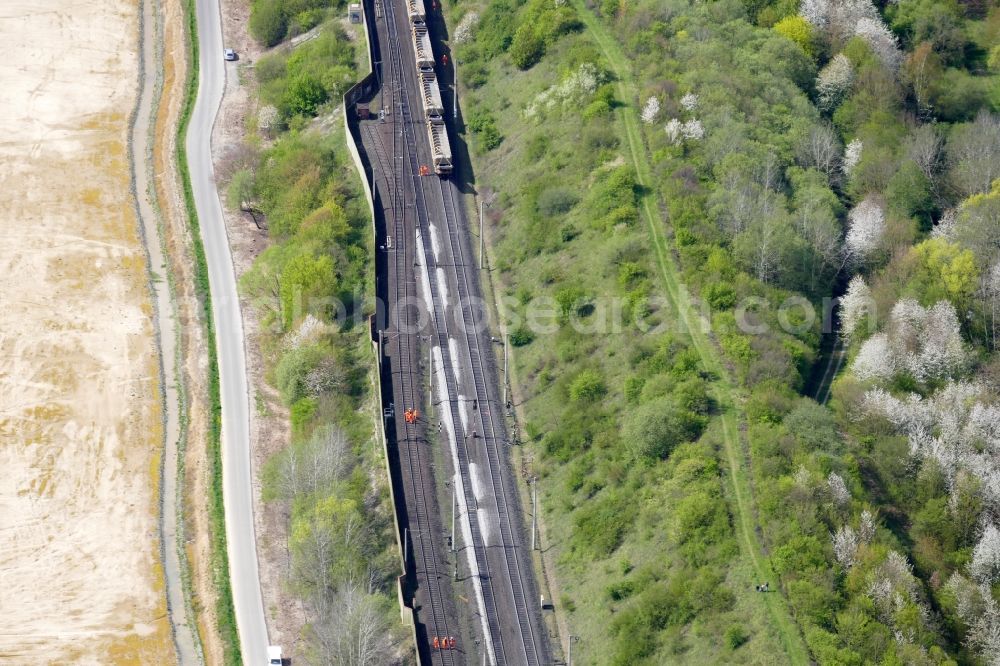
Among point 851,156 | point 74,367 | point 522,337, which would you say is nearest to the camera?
point 522,337

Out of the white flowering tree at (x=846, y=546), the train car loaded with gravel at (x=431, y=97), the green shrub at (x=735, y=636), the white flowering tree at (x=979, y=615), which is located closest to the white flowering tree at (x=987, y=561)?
the white flowering tree at (x=979, y=615)

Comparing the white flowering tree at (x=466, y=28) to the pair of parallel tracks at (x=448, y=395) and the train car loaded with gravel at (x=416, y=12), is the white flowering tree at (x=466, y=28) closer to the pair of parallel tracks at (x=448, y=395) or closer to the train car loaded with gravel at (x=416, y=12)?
the train car loaded with gravel at (x=416, y=12)

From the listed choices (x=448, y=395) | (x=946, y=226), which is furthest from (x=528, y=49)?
(x=946, y=226)

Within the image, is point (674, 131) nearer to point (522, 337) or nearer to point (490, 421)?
point (522, 337)

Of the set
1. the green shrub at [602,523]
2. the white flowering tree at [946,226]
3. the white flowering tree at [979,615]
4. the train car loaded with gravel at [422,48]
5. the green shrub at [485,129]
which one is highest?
the train car loaded with gravel at [422,48]

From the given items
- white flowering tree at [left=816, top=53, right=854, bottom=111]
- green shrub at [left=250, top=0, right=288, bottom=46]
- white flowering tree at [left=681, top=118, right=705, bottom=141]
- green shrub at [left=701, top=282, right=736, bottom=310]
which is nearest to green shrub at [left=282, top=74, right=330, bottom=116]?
green shrub at [left=250, top=0, right=288, bottom=46]

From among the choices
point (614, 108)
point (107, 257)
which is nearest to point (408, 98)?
point (614, 108)
